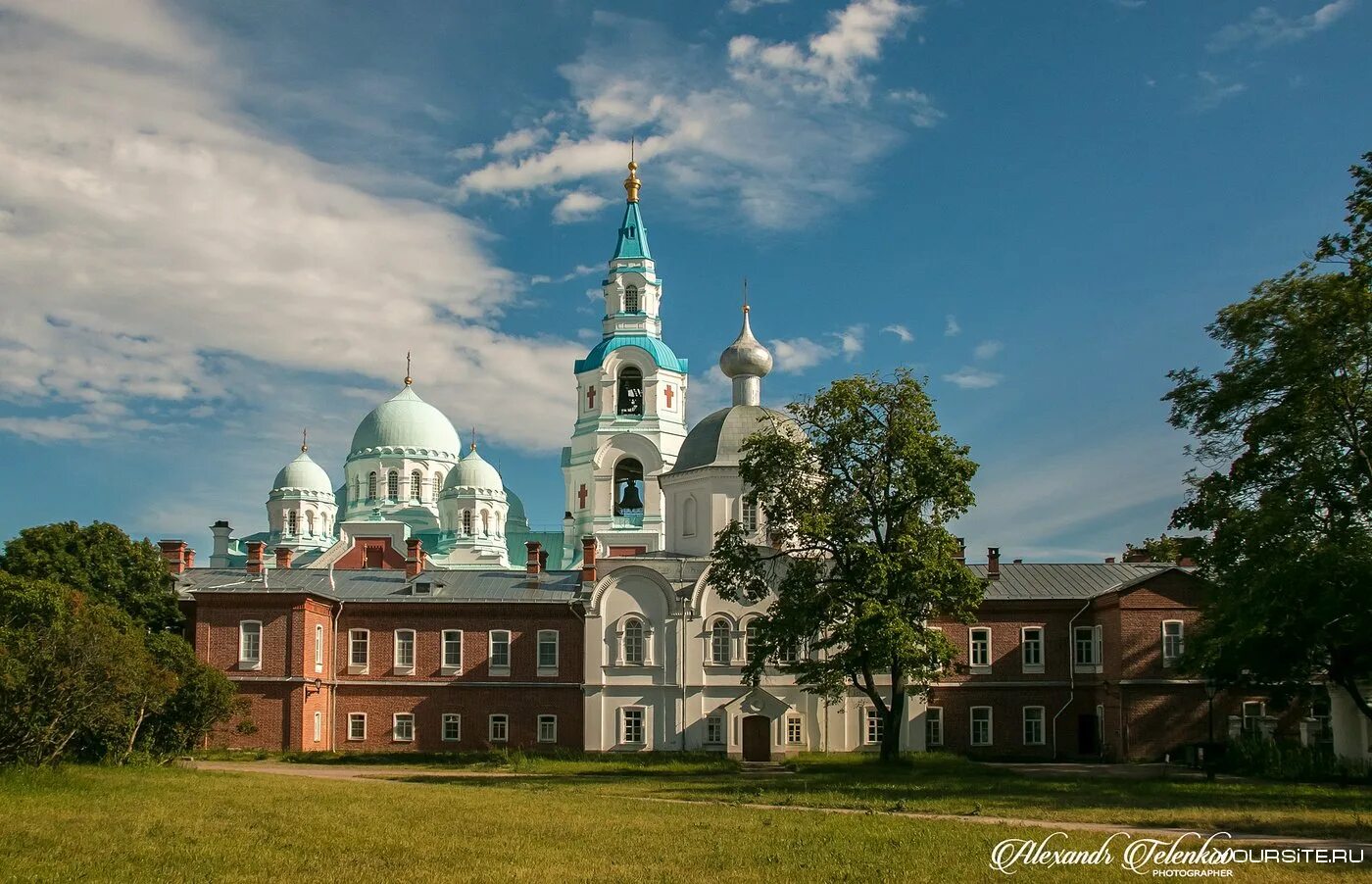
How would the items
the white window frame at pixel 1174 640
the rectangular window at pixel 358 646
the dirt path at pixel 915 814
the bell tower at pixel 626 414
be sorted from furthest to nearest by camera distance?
1. the bell tower at pixel 626 414
2. the rectangular window at pixel 358 646
3. the white window frame at pixel 1174 640
4. the dirt path at pixel 915 814

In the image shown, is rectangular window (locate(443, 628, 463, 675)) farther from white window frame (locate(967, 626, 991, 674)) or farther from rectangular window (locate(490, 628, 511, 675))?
white window frame (locate(967, 626, 991, 674))

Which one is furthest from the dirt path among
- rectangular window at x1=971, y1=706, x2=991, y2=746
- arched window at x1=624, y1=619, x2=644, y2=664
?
rectangular window at x1=971, y1=706, x2=991, y2=746

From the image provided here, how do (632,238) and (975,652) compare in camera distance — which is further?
(632,238)

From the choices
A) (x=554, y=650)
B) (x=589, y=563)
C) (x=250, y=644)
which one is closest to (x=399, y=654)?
(x=250, y=644)

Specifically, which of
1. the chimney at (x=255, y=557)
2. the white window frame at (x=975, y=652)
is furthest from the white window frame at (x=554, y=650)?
the white window frame at (x=975, y=652)

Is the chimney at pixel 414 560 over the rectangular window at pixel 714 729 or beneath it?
over

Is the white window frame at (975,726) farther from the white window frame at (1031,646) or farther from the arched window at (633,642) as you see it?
the arched window at (633,642)

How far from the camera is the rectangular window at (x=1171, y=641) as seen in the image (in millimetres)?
41562

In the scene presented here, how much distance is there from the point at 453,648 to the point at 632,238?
3333 centimetres

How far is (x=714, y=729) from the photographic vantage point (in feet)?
142

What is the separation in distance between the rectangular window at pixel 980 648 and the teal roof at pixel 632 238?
3364cm

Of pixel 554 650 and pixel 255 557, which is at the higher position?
pixel 255 557

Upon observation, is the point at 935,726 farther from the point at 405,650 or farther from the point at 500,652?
the point at 405,650

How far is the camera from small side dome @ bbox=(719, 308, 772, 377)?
1939 inches
